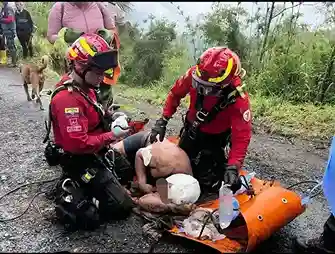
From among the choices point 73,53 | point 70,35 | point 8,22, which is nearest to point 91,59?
point 73,53

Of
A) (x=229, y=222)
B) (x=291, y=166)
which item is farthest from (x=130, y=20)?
(x=229, y=222)

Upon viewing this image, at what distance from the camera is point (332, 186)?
3018 millimetres

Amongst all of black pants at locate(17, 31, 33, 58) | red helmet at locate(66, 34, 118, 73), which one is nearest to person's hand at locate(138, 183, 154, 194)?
red helmet at locate(66, 34, 118, 73)

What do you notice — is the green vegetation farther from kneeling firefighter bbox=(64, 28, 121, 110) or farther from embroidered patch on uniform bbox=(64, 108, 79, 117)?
embroidered patch on uniform bbox=(64, 108, 79, 117)

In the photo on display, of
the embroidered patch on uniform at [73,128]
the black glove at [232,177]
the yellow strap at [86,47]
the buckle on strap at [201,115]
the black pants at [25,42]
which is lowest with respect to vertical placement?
the black pants at [25,42]

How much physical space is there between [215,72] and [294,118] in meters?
3.59

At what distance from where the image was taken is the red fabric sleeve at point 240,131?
3.72m

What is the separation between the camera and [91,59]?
344 centimetres

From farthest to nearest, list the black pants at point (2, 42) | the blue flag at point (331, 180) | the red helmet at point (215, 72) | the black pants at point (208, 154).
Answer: the black pants at point (2, 42) < the black pants at point (208, 154) < the red helmet at point (215, 72) < the blue flag at point (331, 180)

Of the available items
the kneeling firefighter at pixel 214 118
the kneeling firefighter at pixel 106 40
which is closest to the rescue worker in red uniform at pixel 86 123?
the kneeling firefighter at pixel 214 118

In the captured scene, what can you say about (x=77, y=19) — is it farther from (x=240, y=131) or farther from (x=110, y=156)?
(x=240, y=131)

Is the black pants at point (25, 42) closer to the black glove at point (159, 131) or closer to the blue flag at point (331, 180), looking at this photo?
the black glove at point (159, 131)

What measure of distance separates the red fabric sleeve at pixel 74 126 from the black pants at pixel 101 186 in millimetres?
211

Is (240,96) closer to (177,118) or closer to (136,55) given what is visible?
(177,118)
